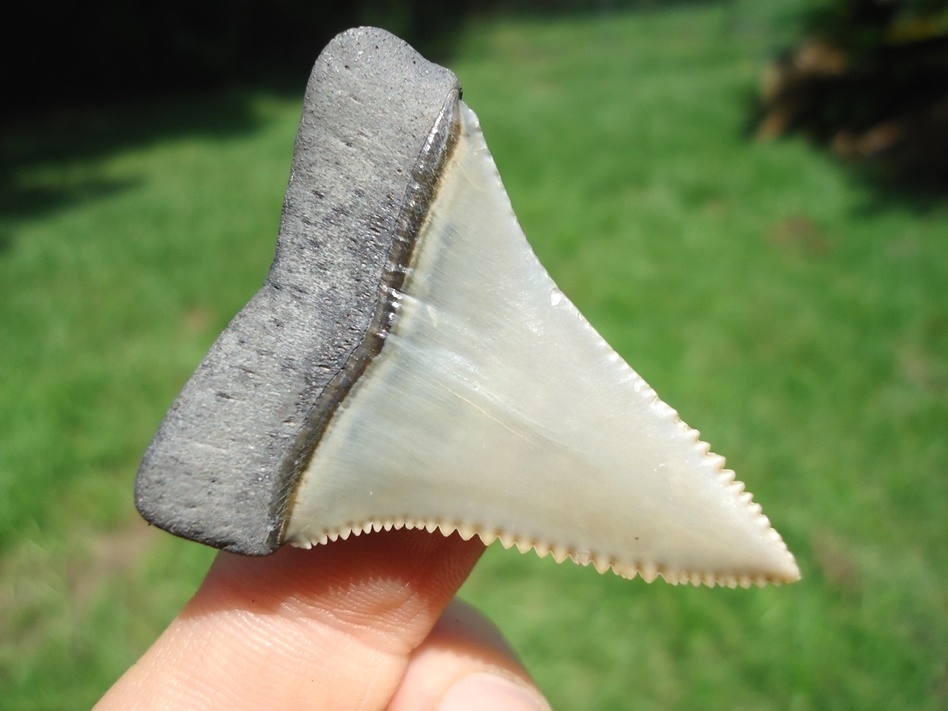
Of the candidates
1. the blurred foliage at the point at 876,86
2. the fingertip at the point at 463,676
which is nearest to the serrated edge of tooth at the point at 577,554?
the fingertip at the point at 463,676

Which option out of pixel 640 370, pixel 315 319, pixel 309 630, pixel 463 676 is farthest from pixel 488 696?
pixel 640 370

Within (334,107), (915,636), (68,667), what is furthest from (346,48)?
(915,636)

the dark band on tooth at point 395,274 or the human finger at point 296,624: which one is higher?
the dark band on tooth at point 395,274

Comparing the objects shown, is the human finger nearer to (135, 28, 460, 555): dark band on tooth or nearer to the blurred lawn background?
(135, 28, 460, 555): dark band on tooth

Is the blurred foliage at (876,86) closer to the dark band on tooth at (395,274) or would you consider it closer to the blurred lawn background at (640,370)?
the blurred lawn background at (640,370)

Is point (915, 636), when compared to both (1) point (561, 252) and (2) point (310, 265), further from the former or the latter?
(1) point (561, 252)

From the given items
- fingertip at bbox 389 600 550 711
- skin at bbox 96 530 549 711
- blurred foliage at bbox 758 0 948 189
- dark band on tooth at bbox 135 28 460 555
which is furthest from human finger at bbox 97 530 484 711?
blurred foliage at bbox 758 0 948 189
